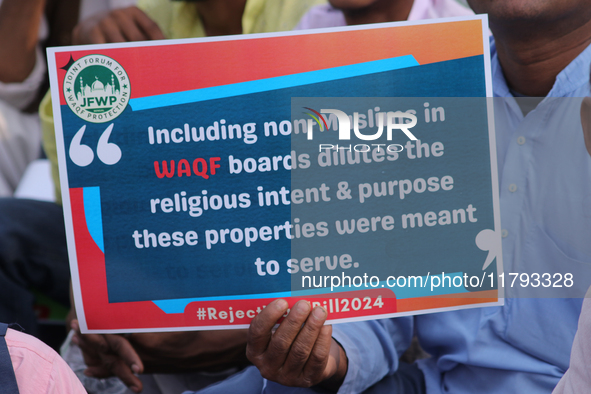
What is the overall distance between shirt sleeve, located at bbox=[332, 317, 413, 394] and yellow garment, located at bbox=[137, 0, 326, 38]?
3.89 feet

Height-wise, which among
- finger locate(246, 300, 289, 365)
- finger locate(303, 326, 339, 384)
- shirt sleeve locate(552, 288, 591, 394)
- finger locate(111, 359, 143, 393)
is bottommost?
→ finger locate(111, 359, 143, 393)

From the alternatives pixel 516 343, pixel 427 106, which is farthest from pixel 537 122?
pixel 516 343

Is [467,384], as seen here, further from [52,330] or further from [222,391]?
[52,330]

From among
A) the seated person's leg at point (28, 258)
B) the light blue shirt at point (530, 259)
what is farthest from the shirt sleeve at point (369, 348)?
the seated person's leg at point (28, 258)

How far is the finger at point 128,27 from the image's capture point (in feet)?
5.75

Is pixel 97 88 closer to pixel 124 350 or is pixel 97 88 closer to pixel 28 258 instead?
pixel 124 350

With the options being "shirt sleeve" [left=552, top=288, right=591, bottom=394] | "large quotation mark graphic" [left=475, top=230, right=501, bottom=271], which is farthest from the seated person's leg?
"shirt sleeve" [left=552, top=288, right=591, bottom=394]

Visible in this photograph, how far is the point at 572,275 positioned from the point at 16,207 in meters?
1.70

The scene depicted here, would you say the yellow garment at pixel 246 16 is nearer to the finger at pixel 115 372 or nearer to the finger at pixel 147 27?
the finger at pixel 147 27

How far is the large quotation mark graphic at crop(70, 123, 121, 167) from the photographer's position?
1056mm

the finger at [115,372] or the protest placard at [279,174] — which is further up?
the protest placard at [279,174]

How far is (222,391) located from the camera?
1242 millimetres

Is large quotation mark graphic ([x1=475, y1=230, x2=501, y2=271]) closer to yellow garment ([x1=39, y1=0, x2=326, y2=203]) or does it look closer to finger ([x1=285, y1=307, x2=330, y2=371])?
finger ([x1=285, y1=307, x2=330, y2=371])

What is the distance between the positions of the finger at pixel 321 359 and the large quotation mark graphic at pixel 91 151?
0.56m
